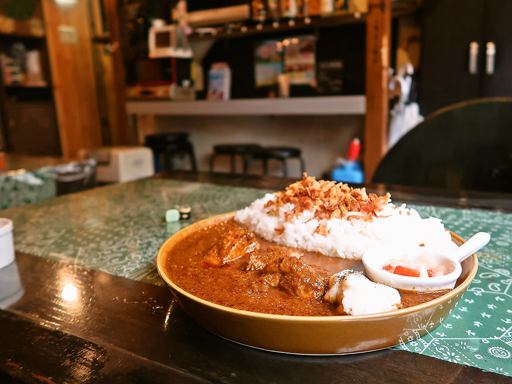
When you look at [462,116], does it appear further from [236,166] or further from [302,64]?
[236,166]

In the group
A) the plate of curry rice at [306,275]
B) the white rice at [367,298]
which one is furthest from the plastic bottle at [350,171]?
the white rice at [367,298]

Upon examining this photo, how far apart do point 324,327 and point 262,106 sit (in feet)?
13.1

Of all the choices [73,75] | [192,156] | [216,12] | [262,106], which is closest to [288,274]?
[262,106]

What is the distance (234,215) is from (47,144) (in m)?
5.74

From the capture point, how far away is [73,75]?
616 centimetres

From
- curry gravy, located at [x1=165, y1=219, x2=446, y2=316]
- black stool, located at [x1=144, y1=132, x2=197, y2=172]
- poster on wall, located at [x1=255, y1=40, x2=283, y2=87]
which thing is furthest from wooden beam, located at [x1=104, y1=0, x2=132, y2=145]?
curry gravy, located at [x1=165, y1=219, x2=446, y2=316]

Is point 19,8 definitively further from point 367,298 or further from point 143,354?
point 367,298

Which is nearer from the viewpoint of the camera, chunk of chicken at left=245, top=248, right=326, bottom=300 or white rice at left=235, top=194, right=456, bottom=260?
chunk of chicken at left=245, top=248, right=326, bottom=300

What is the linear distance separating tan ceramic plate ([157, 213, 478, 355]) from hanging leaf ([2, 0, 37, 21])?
5.57 metres

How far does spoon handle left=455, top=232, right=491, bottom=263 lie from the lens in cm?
80

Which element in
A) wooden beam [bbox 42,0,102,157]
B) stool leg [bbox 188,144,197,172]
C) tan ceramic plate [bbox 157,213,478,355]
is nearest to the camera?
tan ceramic plate [bbox 157,213,478,355]

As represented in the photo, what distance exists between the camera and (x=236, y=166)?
5.57m

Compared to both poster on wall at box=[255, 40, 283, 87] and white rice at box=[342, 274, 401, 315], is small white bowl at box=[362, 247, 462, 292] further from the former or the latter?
poster on wall at box=[255, 40, 283, 87]

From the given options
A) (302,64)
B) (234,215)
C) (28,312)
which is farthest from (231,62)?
(28,312)
